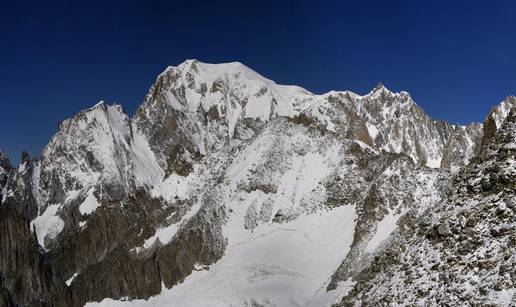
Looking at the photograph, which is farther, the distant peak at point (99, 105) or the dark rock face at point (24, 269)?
the distant peak at point (99, 105)

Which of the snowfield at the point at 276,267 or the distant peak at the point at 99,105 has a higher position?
the distant peak at the point at 99,105

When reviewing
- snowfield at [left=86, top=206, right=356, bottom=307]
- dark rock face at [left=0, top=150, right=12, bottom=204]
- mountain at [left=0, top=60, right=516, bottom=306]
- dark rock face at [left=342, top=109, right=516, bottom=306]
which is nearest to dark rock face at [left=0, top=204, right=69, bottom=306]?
mountain at [left=0, top=60, right=516, bottom=306]

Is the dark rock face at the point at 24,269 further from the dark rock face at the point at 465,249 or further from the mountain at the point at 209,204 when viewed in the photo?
the dark rock face at the point at 465,249

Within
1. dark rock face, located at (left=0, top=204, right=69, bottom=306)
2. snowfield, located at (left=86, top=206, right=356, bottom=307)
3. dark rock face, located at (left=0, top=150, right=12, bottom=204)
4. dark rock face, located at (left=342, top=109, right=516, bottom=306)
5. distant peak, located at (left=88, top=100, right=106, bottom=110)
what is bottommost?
dark rock face, located at (left=342, top=109, right=516, bottom=306)

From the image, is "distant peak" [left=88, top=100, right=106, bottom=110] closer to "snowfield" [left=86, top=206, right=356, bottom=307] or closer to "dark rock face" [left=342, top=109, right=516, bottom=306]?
"snowfield" [left=86, top=206, right=356, bottom=307]

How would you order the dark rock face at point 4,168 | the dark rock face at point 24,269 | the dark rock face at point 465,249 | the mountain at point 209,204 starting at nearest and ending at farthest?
the dark rock face at point 465,249 → the mountain at point 209,204 → the dark rock face at point 24,269 → the dark rock face at point 4,168

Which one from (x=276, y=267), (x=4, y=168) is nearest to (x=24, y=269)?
(x=4, y=168)

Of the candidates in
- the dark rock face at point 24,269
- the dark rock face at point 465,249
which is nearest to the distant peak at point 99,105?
the dark rock face at point 24,269

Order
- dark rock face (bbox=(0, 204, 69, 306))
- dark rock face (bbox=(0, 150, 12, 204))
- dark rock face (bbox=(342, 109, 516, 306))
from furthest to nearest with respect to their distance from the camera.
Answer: dark rock face (bbox=(0, 150, 12, 204)), dark rock face (bbox=(0, 204, 69, 306)), dark rock face (bbox=(342, 109, 516, 306))

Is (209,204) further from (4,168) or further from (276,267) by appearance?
(4,168)

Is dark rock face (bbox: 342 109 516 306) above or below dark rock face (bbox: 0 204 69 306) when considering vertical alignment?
below
